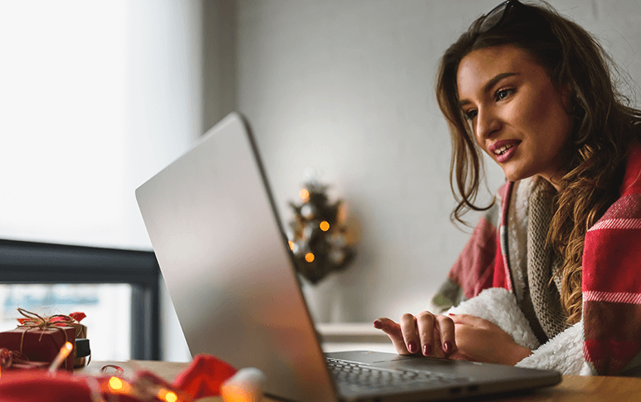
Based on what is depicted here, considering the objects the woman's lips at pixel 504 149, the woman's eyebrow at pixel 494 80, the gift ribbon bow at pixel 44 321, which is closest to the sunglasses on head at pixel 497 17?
the woman's eyebrow at pixel 494 80

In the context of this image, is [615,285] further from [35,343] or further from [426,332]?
[35,343]

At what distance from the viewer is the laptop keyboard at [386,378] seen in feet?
1.42

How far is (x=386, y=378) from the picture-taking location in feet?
1.57

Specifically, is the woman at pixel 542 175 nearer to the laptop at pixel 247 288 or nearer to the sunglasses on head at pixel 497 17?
the sunglasses on head at pixel 497 17

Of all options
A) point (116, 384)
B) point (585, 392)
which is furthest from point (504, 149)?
point (116, 384)

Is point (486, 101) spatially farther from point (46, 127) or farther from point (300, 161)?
point (300, 161)

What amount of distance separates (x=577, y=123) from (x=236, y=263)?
35.1 inches

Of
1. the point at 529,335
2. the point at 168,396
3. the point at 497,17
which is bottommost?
the point at 529,335

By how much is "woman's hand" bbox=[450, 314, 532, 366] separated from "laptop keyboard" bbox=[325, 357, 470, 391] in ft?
1.04

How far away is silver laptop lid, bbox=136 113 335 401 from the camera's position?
1.19 feet

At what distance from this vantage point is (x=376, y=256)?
2.49 m

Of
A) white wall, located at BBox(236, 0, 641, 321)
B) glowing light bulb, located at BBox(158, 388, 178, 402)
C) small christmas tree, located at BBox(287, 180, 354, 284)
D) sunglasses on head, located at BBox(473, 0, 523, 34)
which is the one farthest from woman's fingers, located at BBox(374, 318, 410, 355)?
small christmas tree, located at BBox(287, 180, 354, 284)

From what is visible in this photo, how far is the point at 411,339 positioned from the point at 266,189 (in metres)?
0.48

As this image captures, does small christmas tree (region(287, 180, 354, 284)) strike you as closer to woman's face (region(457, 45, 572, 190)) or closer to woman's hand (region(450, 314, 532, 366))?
woman's face (region(457, 45, 572, 190))
